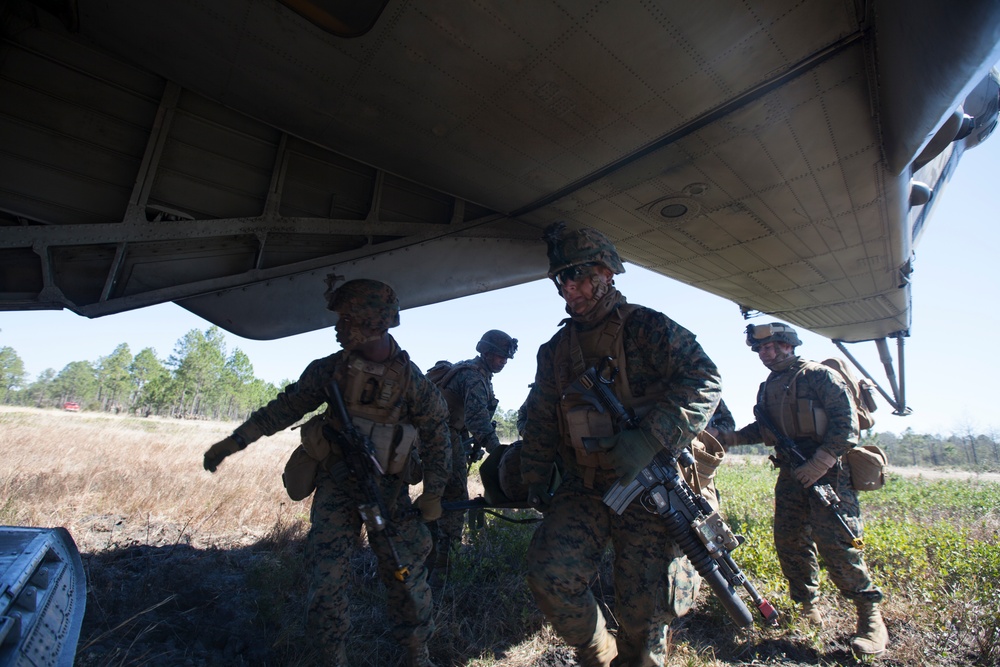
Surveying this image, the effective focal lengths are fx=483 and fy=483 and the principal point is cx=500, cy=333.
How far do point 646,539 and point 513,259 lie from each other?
241 centimetres

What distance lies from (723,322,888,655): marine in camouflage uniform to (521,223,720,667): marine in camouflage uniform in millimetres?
2043

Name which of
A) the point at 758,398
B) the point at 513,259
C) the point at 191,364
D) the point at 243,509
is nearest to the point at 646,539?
the point at 513,259

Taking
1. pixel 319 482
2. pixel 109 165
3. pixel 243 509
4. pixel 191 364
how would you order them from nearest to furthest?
pixel 109 165, pixel 319 482, pixel 243 509, pixel 191 364

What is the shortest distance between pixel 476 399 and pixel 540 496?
2.00m

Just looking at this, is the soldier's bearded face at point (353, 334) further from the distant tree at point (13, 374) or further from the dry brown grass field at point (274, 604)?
the distant tree at point (13, 374)

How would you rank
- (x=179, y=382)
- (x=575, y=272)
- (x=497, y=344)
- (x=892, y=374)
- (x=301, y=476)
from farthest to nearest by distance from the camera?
(x=179, y=382)
(x=892, y=374)
(x=497, y=344)
(x=301, y=476)
(x=575, y=272)

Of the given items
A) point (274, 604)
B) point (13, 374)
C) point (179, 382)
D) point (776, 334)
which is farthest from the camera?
point (13, 374)

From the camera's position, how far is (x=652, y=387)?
247 cm

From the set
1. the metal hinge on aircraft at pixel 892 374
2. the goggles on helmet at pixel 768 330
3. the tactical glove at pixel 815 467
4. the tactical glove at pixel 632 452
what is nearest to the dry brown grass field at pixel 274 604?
the tactical glove at pixel 815 467

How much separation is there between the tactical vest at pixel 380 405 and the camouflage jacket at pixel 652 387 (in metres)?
0.84

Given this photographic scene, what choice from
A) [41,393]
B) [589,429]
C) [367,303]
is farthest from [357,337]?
[41,393]

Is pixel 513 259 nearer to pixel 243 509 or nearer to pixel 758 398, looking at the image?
pixel 758 398

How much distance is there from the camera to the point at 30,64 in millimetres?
2234

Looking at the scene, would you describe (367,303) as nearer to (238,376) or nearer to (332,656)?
(332,656)
